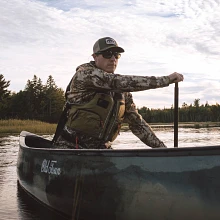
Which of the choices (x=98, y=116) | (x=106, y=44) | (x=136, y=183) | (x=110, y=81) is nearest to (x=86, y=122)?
(x=98, y=116)

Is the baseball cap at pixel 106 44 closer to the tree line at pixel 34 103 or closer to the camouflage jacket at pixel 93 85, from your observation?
the camouflage jacket at pixel 93 85

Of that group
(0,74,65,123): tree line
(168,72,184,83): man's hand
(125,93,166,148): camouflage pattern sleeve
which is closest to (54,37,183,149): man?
(168,72,184,83): man's hand

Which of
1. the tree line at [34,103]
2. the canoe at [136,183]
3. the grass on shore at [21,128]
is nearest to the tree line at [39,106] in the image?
the tree line at [34,103]

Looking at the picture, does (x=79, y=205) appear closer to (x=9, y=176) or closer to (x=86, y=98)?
(x=86, y=98)

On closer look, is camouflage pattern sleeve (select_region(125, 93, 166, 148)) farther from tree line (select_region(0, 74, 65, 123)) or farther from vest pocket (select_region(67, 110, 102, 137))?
tree line (select_region(0, 74, 65, 123))

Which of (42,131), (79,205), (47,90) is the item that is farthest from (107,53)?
(47,90)

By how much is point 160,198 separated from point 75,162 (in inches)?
43.9

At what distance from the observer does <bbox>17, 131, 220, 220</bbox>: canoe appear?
11.4 feet

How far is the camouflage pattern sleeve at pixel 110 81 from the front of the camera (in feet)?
15.0

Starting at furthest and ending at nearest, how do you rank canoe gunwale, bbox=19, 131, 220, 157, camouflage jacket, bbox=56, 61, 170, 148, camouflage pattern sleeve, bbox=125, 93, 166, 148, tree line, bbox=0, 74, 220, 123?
1. tree line, bbox=0, 74, 220, 123
2. camouflage pattern sleeve, bbox=125, 93, 166, 148
3. camouflage jacket, bbox=56, 61, 170, 148
4. canoe gunwale, bbox=19, 131, 220, 157

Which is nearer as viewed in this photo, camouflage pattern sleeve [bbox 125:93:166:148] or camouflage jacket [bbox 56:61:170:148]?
camouflage jacket [bbox 56:61:170:148]

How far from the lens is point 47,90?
262 ft

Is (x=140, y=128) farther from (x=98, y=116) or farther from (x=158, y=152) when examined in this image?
(x=158, y=152)

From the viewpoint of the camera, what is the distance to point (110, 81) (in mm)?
4762
